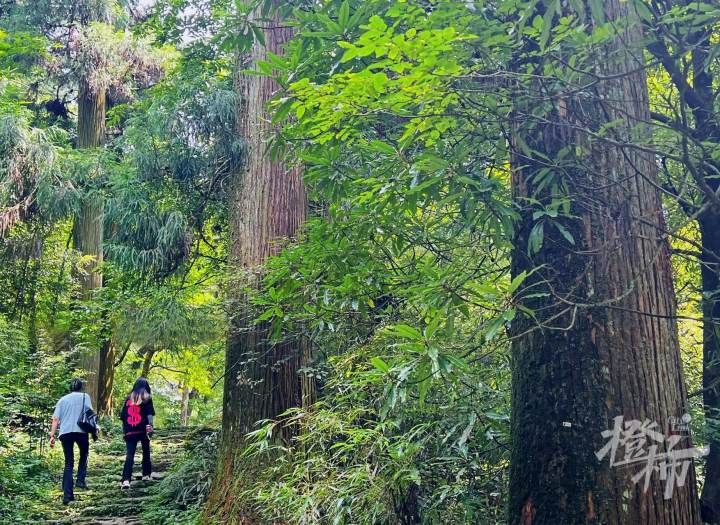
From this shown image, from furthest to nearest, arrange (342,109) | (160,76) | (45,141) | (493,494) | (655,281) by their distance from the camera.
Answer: (160,76) < (45,141) < (493,494) < (655,281) < (342,109)

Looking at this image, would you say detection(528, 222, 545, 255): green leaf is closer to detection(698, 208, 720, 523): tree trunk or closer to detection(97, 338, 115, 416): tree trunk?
detection(698, 208, 720, 523): tree trunk

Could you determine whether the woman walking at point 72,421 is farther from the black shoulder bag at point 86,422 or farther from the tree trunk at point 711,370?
the tree trunk at point 711,370

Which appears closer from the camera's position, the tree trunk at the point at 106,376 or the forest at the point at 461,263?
the forest at the point at 461,263

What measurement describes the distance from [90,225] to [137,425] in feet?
20.4

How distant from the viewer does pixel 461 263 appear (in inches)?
132

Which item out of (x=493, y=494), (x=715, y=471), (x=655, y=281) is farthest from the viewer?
(x=715, y=471)

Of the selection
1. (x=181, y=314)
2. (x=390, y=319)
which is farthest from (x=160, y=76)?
(x=390, y=319)

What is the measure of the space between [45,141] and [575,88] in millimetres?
10736

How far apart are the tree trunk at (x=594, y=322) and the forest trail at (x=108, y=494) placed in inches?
196

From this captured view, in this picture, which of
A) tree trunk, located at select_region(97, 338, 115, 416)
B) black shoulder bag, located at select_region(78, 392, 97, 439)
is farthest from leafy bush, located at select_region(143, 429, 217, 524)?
tree trunk, located at select_region(97, 338, 115, 416)

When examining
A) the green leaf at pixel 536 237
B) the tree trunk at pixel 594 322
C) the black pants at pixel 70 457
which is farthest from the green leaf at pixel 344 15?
the black pants at pixel 70 457

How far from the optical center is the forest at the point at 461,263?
2.44 metres

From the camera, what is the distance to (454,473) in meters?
3.46

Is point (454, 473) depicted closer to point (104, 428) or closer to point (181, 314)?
point (181, 314)
